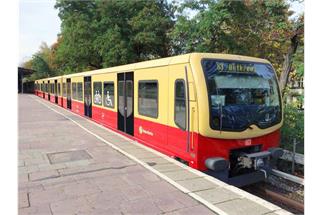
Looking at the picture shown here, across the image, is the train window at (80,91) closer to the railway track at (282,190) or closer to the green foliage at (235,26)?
the green foliage at (235,26)

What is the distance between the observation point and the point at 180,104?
21.2 ft

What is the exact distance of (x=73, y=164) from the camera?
6781 mm

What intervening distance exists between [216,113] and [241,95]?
869mm

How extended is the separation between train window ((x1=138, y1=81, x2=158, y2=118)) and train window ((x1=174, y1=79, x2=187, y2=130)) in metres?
1.02

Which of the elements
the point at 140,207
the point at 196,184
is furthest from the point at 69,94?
the point at 140,207

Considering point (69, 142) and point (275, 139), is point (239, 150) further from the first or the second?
point (69, 142)

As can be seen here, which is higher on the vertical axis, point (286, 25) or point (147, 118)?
point (286, 25)

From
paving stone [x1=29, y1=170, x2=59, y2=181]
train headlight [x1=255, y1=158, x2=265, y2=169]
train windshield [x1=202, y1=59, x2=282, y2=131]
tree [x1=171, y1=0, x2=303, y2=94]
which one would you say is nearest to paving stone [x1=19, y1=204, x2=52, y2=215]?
paving stone [x1=29, y1=170, x2=59, y2=181]

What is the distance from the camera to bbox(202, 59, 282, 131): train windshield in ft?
19.4

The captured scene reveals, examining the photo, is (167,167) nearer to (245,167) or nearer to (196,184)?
(196,184)

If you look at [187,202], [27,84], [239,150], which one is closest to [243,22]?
[239,150]

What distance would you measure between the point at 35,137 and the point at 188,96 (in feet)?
21.7

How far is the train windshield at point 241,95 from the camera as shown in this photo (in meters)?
5.91

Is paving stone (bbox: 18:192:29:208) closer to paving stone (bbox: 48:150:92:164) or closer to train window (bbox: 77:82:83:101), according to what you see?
paving stone (bbox: 48:150:92:164)
